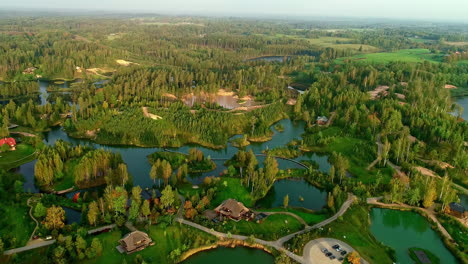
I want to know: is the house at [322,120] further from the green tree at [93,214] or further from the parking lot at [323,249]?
the green tree at [93,214]

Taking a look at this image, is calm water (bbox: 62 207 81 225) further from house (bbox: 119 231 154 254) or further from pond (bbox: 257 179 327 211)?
pond (bbox: 257 179 327 211)

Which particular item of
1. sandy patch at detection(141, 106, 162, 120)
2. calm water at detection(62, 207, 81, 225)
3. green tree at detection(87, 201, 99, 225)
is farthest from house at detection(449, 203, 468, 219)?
sandy patch at detection(141, 106, 162, 120)

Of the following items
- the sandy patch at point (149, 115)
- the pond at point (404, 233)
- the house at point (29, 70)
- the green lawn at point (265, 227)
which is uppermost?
the house at point (29, 70)

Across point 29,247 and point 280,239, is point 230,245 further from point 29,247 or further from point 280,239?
point 29,247

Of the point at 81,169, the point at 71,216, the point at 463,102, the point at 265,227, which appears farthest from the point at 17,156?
the point at 463,102

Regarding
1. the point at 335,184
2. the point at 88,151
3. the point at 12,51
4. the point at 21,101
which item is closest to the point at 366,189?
the point at 335,184

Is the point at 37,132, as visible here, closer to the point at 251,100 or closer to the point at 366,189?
the point at 251,100

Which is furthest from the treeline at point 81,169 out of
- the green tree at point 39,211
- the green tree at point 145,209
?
the green tree at point 145,209
